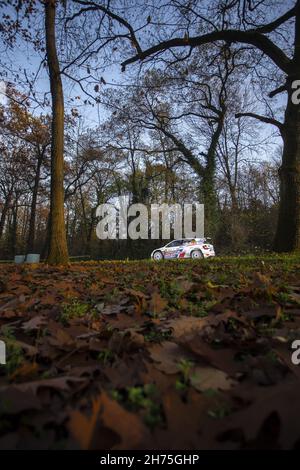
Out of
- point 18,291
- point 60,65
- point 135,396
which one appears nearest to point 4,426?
point 135,396

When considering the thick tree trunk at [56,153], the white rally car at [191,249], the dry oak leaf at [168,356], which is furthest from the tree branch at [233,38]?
the white rally car at [191,249]

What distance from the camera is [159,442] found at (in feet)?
2.18

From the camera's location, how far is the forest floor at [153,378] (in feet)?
2.21

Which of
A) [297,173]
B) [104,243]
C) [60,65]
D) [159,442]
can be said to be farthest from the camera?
[104,243]

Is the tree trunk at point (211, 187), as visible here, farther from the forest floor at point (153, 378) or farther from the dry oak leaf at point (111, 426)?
the dry oak leaf at point (111, 426)

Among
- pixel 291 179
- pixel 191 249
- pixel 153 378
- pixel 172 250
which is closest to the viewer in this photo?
pixel 153 378

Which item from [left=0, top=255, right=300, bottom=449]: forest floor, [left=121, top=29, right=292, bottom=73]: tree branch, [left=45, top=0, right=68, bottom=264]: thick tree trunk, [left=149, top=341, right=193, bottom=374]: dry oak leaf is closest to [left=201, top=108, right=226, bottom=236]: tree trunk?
[left=121, top=29, right=292, bottom=73]: tree branch

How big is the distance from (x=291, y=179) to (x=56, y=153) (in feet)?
22.9

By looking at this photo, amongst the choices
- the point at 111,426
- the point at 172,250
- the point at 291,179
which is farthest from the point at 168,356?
the point at 172,250

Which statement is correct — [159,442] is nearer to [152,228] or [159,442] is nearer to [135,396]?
[135,396]

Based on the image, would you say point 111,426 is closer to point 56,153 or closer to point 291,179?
point 56,153

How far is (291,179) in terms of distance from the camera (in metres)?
9.59

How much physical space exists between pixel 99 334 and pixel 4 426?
68 cm

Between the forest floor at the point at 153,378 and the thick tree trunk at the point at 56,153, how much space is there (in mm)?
6384
